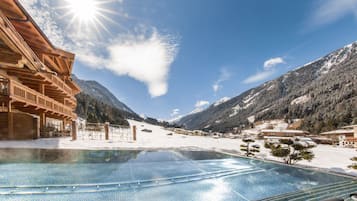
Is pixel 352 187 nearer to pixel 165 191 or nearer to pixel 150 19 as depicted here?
pixel 165 191

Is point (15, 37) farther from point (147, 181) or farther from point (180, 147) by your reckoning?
point (180, 147)

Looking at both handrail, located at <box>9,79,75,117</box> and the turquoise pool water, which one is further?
handrail, located at <box>9,79,75,117</box>

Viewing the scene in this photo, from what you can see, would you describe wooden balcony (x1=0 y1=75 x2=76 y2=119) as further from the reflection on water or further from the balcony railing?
the reflection on water

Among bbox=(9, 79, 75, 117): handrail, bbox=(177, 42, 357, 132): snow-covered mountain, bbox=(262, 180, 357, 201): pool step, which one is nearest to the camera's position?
bbox=(262, 180, 357, 201): pool step

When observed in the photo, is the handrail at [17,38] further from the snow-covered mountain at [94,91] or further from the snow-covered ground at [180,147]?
the snow-covered mountain at [94,91]

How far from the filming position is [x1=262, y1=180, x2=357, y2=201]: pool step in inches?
162

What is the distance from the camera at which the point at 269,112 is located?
322 feet

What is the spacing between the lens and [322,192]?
15.1 ft

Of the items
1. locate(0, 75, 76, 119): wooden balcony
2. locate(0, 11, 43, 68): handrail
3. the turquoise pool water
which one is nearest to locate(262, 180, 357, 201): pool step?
the turquoise pool water

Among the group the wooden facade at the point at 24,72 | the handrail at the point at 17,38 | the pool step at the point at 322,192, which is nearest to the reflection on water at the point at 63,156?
the wooden facade at the point at 24,72

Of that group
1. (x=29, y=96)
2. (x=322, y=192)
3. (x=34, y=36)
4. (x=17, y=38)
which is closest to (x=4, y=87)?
(x=29, y=96)

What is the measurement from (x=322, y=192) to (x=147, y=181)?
439 centimetres

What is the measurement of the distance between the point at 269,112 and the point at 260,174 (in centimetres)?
10132

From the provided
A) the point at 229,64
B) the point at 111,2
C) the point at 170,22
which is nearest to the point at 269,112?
the point at 229,64
